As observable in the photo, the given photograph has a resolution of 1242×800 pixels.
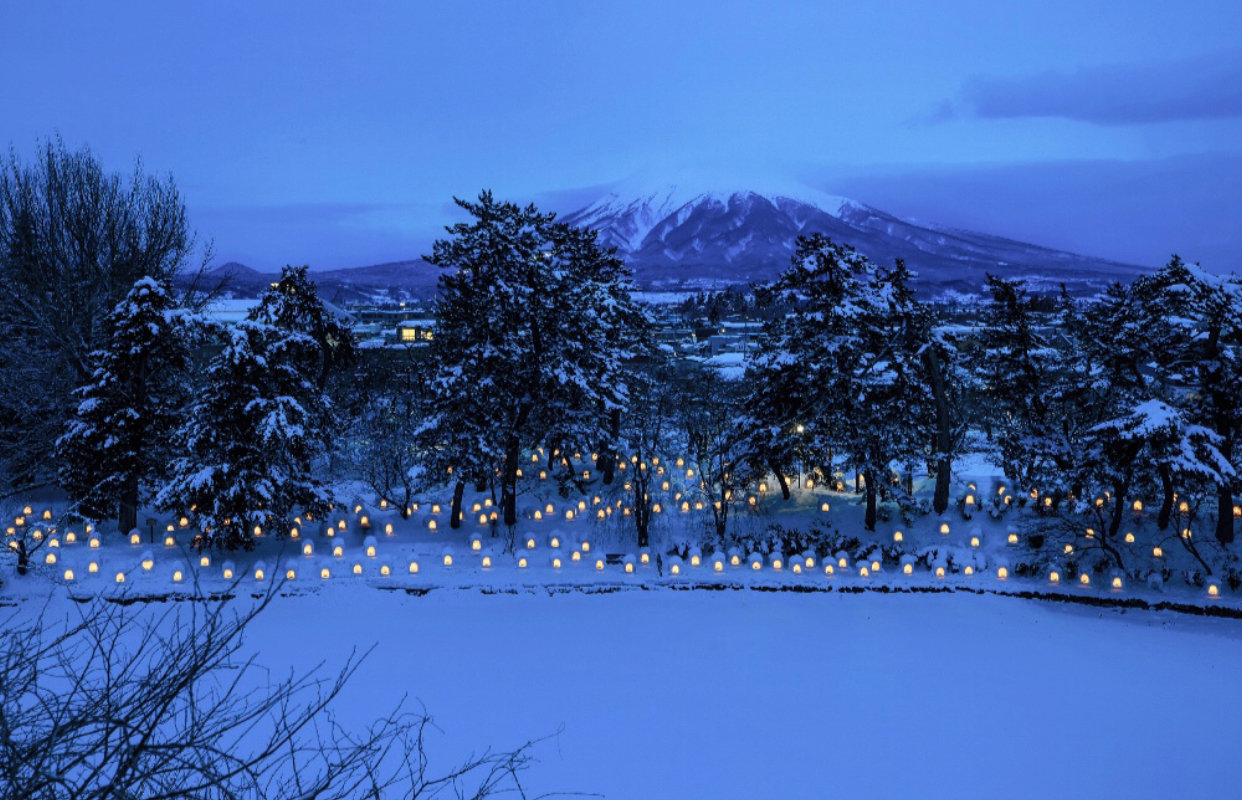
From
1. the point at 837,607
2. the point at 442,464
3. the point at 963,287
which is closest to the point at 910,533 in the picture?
the point at 837,607

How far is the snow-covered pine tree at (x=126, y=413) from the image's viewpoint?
56.4 ft

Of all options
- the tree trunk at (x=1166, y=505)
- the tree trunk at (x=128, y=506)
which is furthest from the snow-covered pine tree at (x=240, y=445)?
the tree trunk at (x=1166, y=505)

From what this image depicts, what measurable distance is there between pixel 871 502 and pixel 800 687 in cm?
830

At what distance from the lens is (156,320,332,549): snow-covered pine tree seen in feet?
52.9

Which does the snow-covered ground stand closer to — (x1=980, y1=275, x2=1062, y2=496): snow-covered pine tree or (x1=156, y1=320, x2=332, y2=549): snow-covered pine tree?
(x1=156, y1=320, x2=332, y2=549): snow-covered pine tree

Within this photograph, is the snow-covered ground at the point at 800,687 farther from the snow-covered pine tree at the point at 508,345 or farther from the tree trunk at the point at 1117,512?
the snow-covered pine tree at the point at 508,345

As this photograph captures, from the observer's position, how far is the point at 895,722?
10.1 m

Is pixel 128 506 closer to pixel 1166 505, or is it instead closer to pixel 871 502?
pixel 871 502

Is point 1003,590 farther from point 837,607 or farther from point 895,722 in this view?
point 895,722

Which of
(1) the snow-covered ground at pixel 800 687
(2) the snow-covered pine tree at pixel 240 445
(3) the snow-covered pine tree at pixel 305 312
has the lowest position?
(1) the snow-covered ground at pixel 800 687

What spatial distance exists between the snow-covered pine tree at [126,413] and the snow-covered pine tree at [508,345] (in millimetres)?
6530

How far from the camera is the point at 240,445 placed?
16.5 meters

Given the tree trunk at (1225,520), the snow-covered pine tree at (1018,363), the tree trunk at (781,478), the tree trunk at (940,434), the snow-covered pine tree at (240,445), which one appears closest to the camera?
the tree trunk at (1225,520)

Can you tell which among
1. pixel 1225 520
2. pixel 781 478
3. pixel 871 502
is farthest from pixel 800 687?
pixel 1225 520
